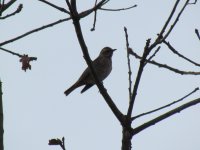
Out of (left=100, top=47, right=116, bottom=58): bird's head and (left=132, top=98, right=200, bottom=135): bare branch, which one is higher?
(left=100, top=47, right=116, bottom=58): bird's head

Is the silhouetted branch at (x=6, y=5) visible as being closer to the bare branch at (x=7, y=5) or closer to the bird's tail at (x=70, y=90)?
the bare branch at (x=7, y=5)

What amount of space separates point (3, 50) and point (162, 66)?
1180 millimetres

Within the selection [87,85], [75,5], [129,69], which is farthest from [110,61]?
[75,5]

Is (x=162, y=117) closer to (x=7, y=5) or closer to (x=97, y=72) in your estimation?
(x=7, y=5)

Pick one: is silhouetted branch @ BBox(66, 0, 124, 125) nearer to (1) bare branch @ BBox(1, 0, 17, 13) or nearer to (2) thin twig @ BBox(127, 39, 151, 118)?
(2) thin twig @ BBox(127, 39, 151, 118)

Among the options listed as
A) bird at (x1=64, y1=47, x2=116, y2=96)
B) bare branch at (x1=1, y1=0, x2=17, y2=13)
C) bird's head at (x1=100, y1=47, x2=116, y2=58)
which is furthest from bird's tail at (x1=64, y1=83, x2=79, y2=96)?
bare branch at (x1=1, y1=0, x2=17, y2=13)

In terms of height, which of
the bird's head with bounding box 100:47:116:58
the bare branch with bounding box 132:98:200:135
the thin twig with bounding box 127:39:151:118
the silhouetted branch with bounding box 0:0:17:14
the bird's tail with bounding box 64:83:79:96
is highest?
the bird's head with bounding box 100:47:116:58

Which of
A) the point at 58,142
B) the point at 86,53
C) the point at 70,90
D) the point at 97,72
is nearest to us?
the point at 58,142

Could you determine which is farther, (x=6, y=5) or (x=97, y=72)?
(x=97, y=72)

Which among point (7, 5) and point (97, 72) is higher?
point (97, 72)

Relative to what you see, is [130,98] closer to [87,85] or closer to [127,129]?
[127,129]

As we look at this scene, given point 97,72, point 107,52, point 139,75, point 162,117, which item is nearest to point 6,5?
point 139,75

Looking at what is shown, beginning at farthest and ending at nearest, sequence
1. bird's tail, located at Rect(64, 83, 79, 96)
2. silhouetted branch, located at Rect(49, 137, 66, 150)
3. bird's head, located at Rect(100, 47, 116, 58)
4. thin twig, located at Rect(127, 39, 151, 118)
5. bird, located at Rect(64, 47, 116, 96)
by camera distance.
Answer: bird's head, located at Rect(100, 47, 116, 58) → bird's tail, located at Rect(64, 83, 79, 96) → bird, located at Rect(64, 47, 116, 96) → thin twig, located at Rect(127, 39, 151, 118) → silhouetted branch, located at Rect(49, 137, 66, 150)

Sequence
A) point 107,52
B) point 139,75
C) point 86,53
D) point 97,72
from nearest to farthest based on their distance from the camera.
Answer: point 139,75
point 86,53
point 97,72
point 107,52
